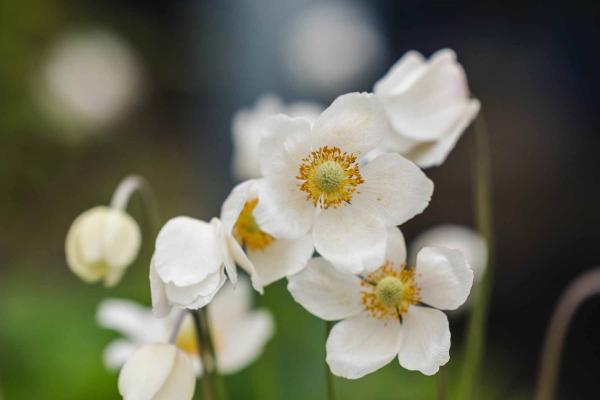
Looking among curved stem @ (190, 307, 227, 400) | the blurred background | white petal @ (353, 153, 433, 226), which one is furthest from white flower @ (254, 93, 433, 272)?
the blurred background

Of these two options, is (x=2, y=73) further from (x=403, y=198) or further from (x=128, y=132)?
(x=403, y=198)

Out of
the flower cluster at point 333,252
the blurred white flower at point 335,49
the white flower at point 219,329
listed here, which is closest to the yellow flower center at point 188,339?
the white flower at point 219,329

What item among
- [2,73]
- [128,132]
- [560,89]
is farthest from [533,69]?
[2,73]

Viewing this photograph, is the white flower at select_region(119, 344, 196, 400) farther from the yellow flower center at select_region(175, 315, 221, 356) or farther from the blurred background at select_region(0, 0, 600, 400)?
the blurred background at select_region(0, 0, 600, 400)

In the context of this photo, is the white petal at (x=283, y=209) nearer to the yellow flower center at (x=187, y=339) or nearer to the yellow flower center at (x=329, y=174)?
the yellow flower center at (x=329, y=174)

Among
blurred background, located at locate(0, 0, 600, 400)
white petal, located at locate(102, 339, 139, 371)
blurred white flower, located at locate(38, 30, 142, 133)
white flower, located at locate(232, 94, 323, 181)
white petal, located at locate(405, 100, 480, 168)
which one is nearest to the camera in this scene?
white petal, located at locate(405, 100, 480, 168)

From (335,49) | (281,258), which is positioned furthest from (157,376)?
(335,49)

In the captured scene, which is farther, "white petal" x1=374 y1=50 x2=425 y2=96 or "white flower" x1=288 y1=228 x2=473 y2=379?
"white petal" x1=374 y1=50 x2=425 y2=96
